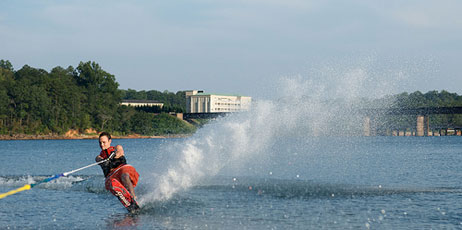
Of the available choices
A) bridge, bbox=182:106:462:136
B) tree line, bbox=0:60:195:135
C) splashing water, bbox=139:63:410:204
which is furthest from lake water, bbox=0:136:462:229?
tree line, bbox=0:60:195:135

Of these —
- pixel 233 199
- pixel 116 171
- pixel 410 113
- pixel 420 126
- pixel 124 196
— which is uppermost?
pixel 410 113

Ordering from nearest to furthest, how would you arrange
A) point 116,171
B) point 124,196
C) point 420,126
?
point 116,171
point 124,196
point 420,126

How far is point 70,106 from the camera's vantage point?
142m

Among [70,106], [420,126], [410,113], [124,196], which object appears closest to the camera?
[124,196]

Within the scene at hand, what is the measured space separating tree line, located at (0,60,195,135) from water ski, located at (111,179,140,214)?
11612cm

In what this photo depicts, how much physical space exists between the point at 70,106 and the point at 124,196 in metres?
131

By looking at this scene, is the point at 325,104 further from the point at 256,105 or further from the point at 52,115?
the point at 52,115

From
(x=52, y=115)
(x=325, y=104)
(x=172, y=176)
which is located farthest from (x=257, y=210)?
(x=52, y=115)

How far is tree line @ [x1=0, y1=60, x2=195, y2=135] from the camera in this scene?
129375 millimetres

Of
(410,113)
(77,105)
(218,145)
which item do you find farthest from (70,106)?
(218,145)

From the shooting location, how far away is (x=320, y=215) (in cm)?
1748

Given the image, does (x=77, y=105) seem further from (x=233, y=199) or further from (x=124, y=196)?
(x=124, y=196)

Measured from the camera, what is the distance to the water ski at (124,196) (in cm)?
1627

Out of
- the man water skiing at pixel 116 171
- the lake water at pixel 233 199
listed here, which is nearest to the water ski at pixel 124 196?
the man water skiing at pixel 116 171
